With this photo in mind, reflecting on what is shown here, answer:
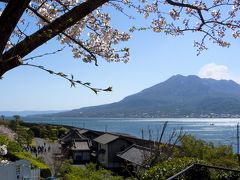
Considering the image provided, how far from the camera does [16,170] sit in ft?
21.1

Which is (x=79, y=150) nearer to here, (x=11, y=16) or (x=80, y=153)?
(x=80, y=153)

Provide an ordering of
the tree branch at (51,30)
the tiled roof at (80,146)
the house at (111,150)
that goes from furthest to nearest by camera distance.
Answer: the tiled roof at (80,146) < the house at (111,150) < the tree branch at (51,30)

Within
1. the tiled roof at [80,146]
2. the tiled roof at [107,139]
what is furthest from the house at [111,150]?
the tiled roof at [80,146]

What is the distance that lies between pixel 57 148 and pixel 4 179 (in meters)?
49.5

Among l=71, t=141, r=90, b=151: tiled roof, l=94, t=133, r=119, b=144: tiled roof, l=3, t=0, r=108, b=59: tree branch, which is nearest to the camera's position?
l=3, t=0, r=108, b=59: tree branch

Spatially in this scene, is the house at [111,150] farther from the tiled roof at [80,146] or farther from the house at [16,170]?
the house at [16,170]

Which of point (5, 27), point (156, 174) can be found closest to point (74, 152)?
point (156, 174)

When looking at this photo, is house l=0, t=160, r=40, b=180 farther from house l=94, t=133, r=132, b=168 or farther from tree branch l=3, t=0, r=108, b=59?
house l=94, t=133, r=132, b=168

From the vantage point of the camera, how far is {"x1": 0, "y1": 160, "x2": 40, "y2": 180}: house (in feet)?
19.0

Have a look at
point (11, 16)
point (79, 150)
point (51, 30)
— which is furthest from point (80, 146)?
point (11, 16)

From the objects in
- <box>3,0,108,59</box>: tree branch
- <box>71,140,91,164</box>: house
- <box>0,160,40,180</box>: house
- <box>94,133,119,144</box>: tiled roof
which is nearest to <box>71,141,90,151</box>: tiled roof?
<box>71,140,91,164</box>: house

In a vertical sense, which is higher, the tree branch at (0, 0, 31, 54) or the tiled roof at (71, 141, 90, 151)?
the tree branch at (0, 0, 31, 54)

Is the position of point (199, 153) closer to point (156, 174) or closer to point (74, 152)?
point (156, 174)

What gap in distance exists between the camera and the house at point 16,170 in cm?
579
